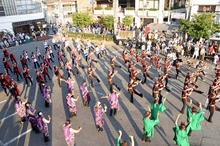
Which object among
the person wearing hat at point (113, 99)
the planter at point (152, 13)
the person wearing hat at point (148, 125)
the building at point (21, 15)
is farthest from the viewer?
the planter at point (152, 13)

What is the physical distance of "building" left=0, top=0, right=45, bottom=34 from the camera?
102 feet

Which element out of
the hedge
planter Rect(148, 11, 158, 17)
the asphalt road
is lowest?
the asphalt road

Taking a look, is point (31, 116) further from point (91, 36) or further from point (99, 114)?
point (91, 36)

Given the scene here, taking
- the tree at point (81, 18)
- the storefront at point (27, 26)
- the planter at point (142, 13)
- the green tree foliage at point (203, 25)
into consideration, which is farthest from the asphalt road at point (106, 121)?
the planter at point (142, 13)

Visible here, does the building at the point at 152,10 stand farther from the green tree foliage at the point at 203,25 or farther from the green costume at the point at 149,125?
the green costume at the point at 149,125

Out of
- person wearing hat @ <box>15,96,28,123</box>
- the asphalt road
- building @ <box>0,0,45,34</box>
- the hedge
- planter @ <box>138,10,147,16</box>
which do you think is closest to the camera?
the asphalt road

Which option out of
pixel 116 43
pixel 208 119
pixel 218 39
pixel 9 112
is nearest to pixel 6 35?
pixel 116 43

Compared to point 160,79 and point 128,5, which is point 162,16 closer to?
point 128,5

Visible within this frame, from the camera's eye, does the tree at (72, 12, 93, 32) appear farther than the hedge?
Yes

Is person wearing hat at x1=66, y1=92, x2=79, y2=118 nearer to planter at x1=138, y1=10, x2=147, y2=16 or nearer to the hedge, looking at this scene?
the hedge

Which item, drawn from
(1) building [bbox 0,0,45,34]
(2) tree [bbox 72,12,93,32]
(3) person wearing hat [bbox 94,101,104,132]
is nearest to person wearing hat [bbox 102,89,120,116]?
(3) person wearing hat [bbox 94,101,104,132]

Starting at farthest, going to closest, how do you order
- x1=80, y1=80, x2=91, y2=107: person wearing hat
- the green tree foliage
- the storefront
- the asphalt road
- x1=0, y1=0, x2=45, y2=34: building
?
the storefront
x1=0, y1=0, x2=45, y2=34: building
the green tree foliage
x1=80, y1=80, x2=91, y2=107: person wearing hat
the asphalt road

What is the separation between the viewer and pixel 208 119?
918 cm

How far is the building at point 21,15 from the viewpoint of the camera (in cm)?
3098
